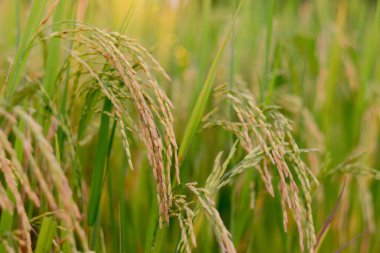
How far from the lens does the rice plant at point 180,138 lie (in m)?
1.01

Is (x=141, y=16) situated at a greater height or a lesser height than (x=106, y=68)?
greater

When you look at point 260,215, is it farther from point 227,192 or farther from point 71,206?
point 71,206

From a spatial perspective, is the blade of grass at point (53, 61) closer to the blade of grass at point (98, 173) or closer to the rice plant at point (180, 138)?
the rice plant at point (180, 138)

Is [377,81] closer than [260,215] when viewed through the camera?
No

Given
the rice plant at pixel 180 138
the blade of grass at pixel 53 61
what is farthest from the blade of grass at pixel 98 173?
the blade of grass at pixel 53 61

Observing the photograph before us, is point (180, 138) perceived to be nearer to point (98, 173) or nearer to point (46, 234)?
point (98, 173)

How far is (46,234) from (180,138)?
1129 millimetres

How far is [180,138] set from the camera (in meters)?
2.18

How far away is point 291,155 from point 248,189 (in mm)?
428

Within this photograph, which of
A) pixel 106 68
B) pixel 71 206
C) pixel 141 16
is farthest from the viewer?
pixel 141 16

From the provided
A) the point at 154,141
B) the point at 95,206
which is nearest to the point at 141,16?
the point at 95,206

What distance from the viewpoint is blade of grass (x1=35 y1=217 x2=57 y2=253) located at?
1067 millimetres

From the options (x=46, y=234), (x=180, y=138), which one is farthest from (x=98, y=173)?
(x=180, y=138)

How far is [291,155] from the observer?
42.7 inches
